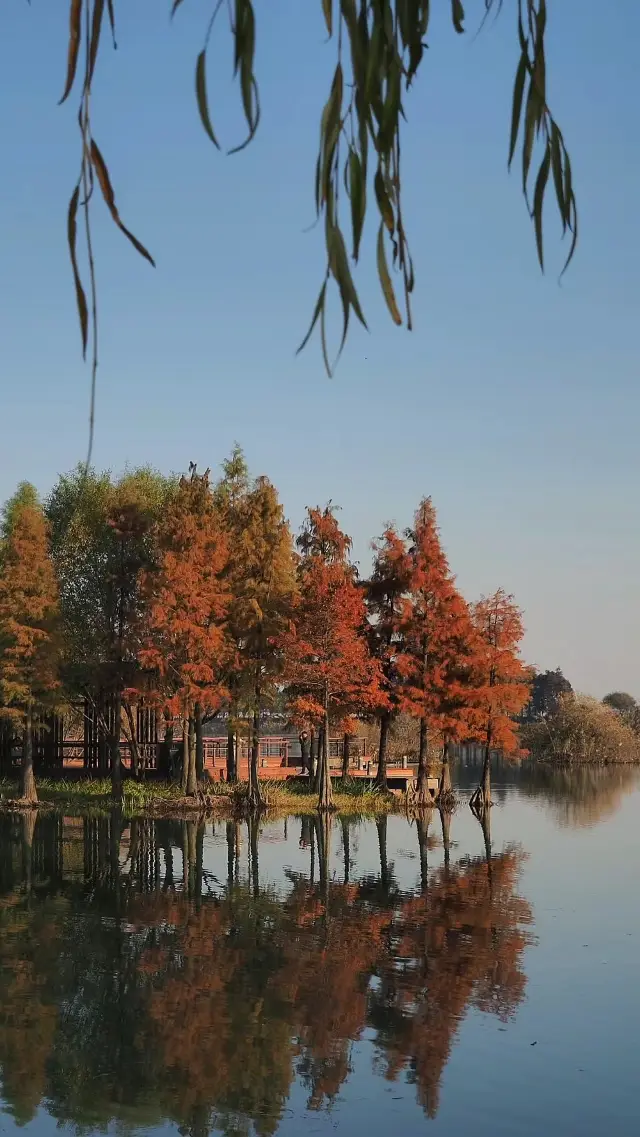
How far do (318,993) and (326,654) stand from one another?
2246 cm

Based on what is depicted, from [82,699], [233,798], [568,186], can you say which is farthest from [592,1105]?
[82,699]

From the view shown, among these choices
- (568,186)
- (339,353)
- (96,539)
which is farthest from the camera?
(96,539)

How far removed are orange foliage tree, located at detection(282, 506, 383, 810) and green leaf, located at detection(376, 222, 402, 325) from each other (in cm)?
3165

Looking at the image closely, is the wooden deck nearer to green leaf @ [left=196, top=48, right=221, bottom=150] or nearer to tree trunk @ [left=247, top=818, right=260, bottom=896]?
tree trunk @ [left=247, top=818, right=260, bottom=896]

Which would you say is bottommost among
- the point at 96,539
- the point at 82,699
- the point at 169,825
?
the point at 169,825

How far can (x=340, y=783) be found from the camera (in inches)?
1652

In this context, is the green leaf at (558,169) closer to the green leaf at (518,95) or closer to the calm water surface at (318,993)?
the green leaf at (518,95)

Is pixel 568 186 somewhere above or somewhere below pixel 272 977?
above

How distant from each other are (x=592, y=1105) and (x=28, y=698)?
2825 centimetres

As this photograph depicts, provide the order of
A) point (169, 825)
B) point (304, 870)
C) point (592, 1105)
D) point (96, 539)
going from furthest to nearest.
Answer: point (96, 539) → point (169, 825) → point (304, 870) → point (592, 1105)

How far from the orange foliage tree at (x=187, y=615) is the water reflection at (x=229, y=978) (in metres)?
10.3

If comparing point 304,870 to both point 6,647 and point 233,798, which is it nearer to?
point 233,798

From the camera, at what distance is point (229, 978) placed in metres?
14.0

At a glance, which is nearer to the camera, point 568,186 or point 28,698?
point 568,186
